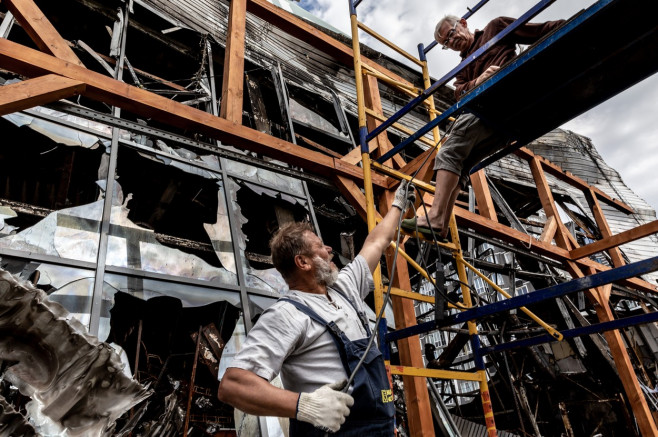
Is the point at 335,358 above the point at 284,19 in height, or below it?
below

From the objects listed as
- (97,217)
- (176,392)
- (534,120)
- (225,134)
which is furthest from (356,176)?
(176,392)

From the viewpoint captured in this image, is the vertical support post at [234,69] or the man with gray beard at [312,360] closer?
the man with gray beard at [312,360]

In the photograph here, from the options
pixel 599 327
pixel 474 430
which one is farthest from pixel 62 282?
pixel 474 430

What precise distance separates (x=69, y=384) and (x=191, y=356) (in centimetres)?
327

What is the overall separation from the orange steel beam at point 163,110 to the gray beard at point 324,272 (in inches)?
65.2

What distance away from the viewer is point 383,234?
107 inches

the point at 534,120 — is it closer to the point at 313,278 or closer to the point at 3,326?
the point at 313,278

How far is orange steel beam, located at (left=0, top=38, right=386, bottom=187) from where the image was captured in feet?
9.00

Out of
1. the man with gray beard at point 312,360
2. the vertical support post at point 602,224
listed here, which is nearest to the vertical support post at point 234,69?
the man with gray beard at point 312,360

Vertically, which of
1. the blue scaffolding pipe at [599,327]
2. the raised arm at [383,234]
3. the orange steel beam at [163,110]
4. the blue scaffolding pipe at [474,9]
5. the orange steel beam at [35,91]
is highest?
the blue scaffolding pipe at [474,9]

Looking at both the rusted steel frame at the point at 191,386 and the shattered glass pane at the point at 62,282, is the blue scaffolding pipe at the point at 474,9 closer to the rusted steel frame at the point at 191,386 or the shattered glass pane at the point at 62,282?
the shattered glass pane at the point at 62,282

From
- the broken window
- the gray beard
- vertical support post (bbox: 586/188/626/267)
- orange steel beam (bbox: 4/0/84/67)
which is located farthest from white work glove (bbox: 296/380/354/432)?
vertical support post (bbox: 586/188/626/267)

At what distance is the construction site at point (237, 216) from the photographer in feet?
8.09

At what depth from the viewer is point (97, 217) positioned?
14.3 feet
